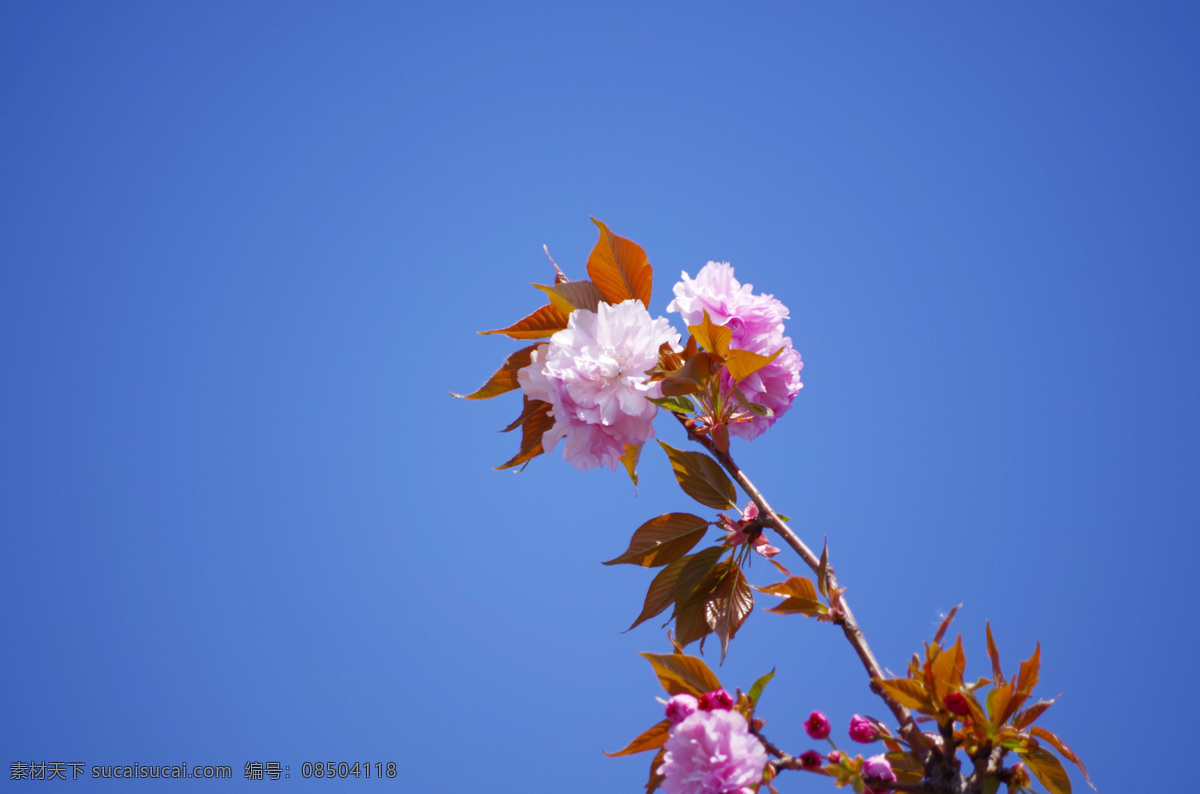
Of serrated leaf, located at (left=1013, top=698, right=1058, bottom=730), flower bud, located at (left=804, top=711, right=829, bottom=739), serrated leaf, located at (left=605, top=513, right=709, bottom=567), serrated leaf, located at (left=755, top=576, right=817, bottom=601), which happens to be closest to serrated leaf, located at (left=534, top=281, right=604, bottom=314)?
serrated leaf, located at (left=605, top=513, right=709, bottom=567)

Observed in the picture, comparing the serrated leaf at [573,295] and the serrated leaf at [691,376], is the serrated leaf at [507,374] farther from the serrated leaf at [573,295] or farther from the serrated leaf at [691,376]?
the serrated leaf at [691,376]

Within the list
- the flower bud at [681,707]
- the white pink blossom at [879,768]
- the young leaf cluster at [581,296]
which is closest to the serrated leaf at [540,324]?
the young leaf cluster at [581,296]

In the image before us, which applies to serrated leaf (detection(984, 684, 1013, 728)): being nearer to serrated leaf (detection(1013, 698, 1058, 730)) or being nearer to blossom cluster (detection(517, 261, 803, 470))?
serrated leaf (detection(1013, 698, 1058, 730))

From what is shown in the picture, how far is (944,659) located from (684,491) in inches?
13.9

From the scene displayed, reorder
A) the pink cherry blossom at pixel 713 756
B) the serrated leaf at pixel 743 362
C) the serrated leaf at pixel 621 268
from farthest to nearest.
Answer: the serrated leaf at pixel 621 268, the serrated leaf at pixel 743 362, the pink cherry blossom at pixel 713 756

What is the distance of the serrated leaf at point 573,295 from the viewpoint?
909mm

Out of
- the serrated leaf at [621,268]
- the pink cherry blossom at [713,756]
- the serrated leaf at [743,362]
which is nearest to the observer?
the pink cherry blossom at [713,756]

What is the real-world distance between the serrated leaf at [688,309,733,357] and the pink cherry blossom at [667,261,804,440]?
0.23 ft

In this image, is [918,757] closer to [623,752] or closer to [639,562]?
[623,752]

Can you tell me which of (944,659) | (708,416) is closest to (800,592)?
(944,659)

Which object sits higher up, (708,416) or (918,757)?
(708,416)

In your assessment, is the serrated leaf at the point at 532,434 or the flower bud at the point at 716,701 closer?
the flower bud at the point at 716,701

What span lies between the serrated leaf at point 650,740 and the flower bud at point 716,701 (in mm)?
47

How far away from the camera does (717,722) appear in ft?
2.08
